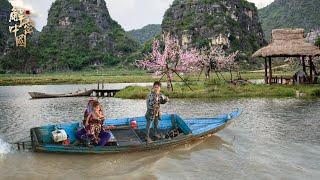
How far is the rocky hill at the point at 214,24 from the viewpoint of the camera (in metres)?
118

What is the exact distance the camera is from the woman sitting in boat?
11461 mm

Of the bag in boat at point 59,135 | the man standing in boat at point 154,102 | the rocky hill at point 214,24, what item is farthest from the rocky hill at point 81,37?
the bag in boat at point 59,135

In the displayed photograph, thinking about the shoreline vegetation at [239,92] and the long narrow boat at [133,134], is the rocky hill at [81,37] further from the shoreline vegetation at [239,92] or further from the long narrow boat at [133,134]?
the long narrow boat at [133,134]

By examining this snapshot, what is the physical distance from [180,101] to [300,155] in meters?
16.3

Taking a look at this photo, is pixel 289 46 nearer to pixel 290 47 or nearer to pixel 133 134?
pixel 290 47

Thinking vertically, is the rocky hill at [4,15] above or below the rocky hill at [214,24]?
above

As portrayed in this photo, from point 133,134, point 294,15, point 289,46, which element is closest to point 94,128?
point 133,134

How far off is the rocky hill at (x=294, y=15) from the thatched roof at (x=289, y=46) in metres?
101

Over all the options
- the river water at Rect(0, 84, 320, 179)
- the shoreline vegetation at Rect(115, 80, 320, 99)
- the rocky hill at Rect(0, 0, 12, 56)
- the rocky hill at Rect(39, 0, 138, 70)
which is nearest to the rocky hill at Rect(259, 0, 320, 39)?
the rocky hill at Rect(39, 0, 138, 70)

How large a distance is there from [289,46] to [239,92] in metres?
5.95

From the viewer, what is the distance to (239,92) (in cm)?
2919

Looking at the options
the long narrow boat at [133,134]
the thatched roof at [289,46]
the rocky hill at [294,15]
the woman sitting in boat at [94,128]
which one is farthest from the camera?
the rocky hill at [294,15]

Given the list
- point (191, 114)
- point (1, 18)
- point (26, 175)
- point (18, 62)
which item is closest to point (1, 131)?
point (26, 175)

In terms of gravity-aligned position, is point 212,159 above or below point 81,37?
below
